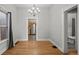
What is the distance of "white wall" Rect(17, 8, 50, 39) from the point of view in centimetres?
252

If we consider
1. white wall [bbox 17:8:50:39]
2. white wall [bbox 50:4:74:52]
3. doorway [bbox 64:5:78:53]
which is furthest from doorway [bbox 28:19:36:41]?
doorway [bbox 64:5:78:53]

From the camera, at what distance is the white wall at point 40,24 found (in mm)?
2515

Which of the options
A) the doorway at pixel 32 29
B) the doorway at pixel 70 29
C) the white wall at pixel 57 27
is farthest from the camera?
the white wall at pixel 57 27

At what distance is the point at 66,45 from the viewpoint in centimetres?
284

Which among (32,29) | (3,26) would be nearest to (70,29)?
(32,29)

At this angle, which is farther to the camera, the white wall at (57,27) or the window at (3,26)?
the white wall at (57,27)

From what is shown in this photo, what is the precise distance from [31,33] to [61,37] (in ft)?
2.90

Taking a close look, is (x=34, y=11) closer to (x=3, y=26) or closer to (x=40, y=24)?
(x=40, y=24)

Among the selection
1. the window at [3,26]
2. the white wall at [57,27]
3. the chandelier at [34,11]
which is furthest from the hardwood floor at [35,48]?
the chandelier at [34,11]

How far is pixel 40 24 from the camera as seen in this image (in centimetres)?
258

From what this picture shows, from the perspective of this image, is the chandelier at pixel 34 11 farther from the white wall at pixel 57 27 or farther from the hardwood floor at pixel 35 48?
the hardwood floor at pixel 35 48

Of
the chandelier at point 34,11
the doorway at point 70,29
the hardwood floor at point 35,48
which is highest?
the chandelier at point 34,11

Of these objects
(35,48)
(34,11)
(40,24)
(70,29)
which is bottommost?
(35,48)
